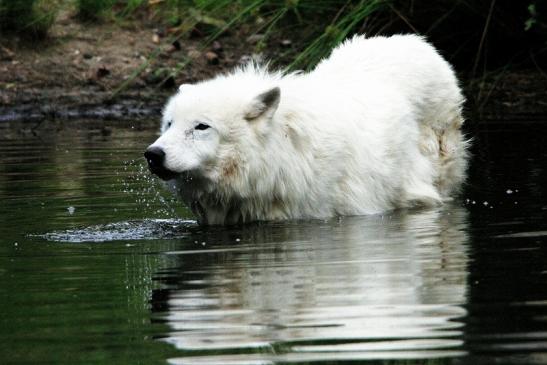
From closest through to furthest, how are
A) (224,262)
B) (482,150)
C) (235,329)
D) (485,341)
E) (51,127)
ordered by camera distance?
1. (485,341)
2. (235,329)
3. (224,262)
4. (482,150)
5. (51,127)

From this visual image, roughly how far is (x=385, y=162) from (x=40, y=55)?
1024 cm

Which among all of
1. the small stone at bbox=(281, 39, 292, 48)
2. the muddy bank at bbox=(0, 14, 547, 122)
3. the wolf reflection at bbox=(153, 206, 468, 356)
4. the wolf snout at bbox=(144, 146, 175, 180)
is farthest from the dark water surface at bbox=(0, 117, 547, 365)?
the small stone at bbox=(281, 39, 292, 48)

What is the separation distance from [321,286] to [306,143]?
2679mm

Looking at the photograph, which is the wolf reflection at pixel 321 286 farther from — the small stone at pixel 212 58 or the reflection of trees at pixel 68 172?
the small stone at pixel 212 58

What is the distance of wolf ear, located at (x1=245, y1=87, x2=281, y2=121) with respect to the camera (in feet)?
26.8

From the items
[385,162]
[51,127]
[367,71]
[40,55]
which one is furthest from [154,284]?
[40,55]

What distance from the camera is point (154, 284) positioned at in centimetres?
625

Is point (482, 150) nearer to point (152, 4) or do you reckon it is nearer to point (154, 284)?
point (154, 284)

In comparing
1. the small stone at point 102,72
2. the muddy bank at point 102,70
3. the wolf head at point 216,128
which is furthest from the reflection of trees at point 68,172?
the small stone at point 102,72

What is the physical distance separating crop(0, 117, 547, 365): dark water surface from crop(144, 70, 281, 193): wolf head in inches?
17.8

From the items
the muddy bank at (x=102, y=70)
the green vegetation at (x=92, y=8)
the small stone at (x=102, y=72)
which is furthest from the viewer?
the green vegetation at (x=92, y=8)

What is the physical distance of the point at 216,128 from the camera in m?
8.08

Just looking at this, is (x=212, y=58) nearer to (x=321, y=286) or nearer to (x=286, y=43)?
(x=286, y=43)

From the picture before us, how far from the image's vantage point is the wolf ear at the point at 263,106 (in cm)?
816
